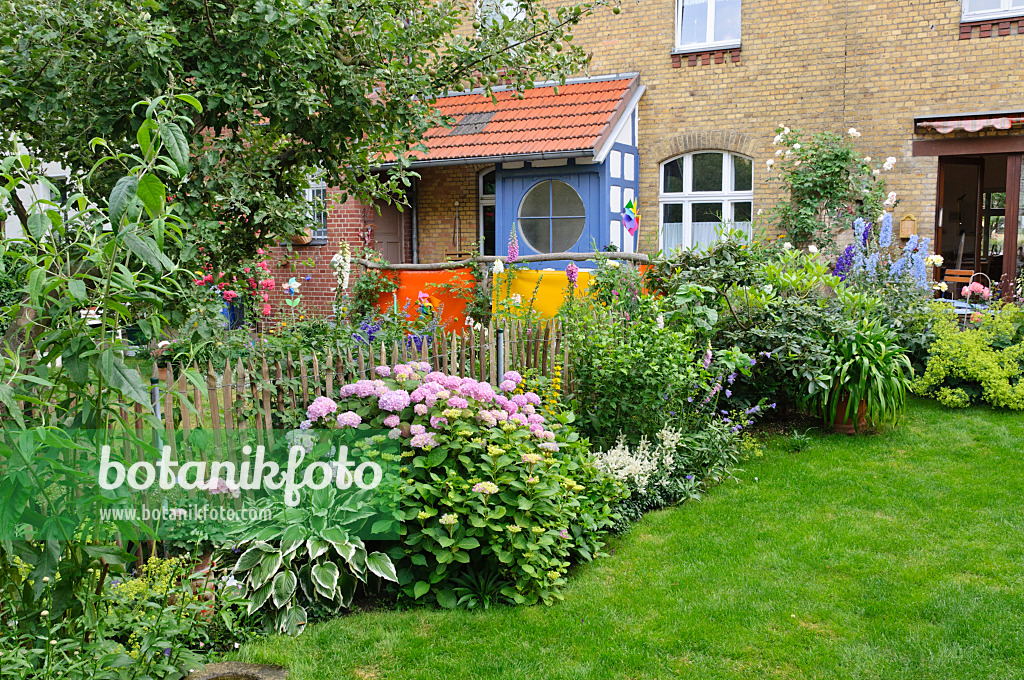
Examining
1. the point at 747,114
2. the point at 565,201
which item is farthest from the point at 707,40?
the point at 565,201

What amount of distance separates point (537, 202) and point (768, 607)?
9.16 metres

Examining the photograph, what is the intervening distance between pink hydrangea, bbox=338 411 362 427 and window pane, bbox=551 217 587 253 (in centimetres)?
847

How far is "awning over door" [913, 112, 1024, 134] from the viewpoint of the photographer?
1019cm

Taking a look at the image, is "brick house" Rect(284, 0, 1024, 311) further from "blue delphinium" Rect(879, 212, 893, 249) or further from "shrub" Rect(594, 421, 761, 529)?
"shrub" Rect(594, 421, 761, 529)

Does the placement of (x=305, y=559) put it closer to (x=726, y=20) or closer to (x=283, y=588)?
(x=283, y=588)

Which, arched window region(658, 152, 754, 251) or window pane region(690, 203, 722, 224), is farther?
window pane region(690, 203, 722, 224)

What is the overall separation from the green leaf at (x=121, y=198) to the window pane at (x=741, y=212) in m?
11.1

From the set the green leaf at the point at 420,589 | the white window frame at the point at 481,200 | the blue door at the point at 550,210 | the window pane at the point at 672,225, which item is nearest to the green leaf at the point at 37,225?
the green leaf at the point at 420,589

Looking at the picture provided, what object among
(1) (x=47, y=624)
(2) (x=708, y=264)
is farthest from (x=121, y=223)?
(2) (x=708, y=264)

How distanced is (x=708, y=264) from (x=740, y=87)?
5.74 meters

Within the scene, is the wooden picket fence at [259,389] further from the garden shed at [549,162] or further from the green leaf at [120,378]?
the garden shed at [549,162]

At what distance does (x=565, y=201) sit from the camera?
1212 centimetres

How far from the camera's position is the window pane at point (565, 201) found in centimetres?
1204

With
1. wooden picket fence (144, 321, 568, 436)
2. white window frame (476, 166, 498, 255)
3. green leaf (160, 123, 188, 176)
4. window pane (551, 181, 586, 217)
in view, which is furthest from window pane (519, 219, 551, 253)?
green leaf (160, 123, 188, 176)
